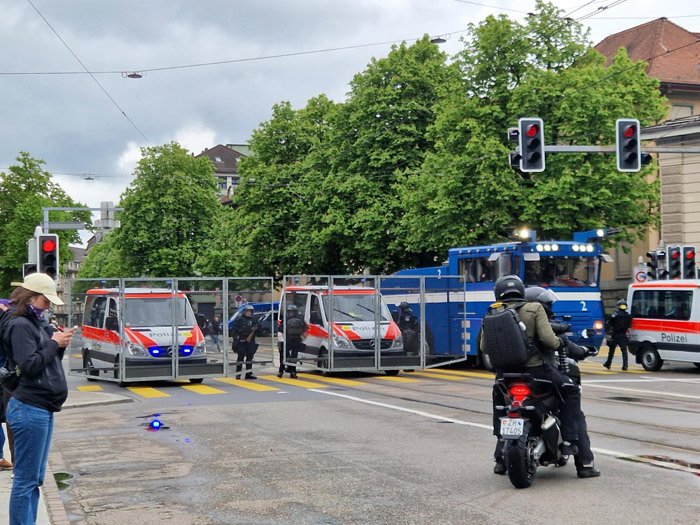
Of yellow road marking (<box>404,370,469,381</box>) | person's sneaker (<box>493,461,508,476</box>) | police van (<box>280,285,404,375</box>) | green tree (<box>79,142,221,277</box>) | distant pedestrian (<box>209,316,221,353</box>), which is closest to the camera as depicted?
person's sneaker (<box>493,461,508,476</box>)

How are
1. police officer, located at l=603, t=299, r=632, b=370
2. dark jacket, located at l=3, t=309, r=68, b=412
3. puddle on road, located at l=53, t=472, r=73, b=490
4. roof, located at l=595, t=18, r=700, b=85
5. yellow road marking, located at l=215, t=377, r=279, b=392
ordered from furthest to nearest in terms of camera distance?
roof, located at l=595, t=18, r=700, b=85 → police officer, located at l=603, t=299, r=632, b=370 → yellow road marking, located at l=215, t=377, r=279, b=392 → puddle on road, located at l=53, t=472, r=73, b=490 → dark jacket, located at l=3, t=309, r=68, b=412

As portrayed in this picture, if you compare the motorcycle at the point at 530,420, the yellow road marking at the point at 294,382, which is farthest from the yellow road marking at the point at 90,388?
the motorcycle at the point at 530,420

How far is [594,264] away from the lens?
78.5 feet

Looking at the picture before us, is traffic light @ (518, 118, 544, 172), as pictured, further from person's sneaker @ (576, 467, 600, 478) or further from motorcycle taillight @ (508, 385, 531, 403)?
motorcycle taillight @ (508, 385, 531, 403)

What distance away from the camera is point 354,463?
30.7ft

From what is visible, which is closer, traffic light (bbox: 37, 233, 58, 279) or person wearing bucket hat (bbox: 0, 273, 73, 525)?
person wearing bucket hat (bbox: 0, 273, 73, 525)

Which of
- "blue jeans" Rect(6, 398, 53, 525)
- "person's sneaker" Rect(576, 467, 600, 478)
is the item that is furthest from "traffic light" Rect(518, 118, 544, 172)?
"blue jeans" Rect(6, 398, 53, 525)

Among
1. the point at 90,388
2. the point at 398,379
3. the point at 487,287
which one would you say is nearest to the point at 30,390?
the point at 90,388

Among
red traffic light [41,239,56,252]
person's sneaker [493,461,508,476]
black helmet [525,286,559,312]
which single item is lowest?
person's sneaker [493,461,508,476]

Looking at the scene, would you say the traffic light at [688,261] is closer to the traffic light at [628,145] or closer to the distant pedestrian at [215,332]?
the traffic light at [628,145]

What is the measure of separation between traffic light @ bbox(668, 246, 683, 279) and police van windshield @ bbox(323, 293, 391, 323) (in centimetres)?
977

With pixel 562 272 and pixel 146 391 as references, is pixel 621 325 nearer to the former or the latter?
pixel 562 272

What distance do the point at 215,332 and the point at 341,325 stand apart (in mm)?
3118

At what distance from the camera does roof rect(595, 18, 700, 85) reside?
4806 cm
